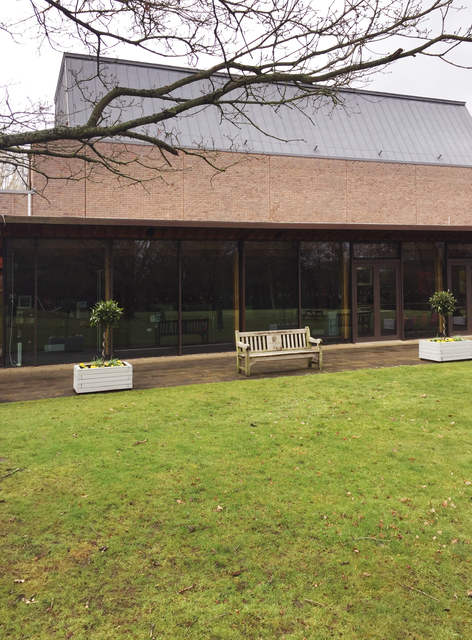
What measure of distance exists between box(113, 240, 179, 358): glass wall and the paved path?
0.56 m

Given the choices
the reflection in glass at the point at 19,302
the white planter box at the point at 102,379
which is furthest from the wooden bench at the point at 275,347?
the reflection in glass at the point at 19,302

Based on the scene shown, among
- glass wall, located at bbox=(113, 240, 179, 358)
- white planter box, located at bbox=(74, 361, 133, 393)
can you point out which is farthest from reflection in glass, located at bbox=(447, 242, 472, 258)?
white planter box, located at bbox=(74, 361, 133, 393)

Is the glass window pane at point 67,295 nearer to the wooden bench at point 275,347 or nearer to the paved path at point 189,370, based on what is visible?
the paved path at point 189,370

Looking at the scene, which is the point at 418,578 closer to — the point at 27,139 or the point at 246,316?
the point at 27,139

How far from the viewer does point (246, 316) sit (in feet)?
48.4

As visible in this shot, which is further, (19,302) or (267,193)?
(267,193)

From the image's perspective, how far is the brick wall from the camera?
1586 centimetres

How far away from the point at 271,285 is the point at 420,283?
17.9 feet

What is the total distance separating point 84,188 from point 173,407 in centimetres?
1064

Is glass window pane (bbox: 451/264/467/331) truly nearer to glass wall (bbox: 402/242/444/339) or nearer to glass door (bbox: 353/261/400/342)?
glass wall (bbox: 402/242/444/339)

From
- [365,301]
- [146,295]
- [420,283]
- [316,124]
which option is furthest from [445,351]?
[316,124]

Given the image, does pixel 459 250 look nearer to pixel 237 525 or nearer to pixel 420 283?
pixel 420 283

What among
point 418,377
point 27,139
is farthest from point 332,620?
point 418,377

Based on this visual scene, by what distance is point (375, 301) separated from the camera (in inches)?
635
